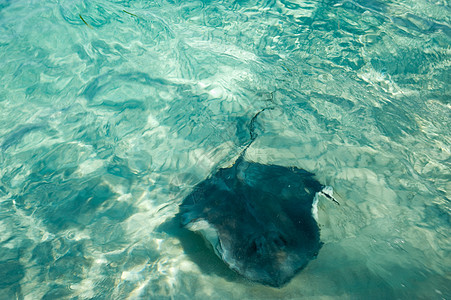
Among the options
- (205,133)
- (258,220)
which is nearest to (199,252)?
(258,220)

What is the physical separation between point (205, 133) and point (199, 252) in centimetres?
248

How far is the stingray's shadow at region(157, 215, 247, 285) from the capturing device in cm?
279

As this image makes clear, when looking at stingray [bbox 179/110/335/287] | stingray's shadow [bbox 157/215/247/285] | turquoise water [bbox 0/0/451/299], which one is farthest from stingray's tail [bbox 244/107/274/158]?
stingray's shadow [bbox 157/215/247/285]

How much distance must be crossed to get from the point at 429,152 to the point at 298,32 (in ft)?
14.1

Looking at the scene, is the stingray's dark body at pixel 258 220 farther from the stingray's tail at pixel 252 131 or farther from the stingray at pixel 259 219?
the stingray's tail at pixel 252 131

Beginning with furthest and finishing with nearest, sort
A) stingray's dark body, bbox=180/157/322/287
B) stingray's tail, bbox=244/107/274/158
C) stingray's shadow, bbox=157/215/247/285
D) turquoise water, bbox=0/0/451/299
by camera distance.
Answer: stingray's tail, bbox=244/107/274/158 < turquoise water, bbox=0/0/451/299 < stingray's shadow, bbox=157/215/247/285 < stingray's dark body, bbox=180/157/322/287

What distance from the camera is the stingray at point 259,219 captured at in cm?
249

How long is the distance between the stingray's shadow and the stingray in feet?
0.46

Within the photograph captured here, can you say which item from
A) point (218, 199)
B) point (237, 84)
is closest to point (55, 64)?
point (237, 84)

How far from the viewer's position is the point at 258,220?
9.23 feet

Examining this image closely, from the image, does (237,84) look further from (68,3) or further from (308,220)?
(68,3)

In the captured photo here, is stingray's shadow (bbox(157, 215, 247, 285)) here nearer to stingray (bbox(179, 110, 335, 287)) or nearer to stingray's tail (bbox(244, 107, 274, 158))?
stingray (bbox(179, 110, 335, 287))

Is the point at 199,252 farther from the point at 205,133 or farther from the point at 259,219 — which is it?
the point at 205,133

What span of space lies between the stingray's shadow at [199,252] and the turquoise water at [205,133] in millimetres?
18
